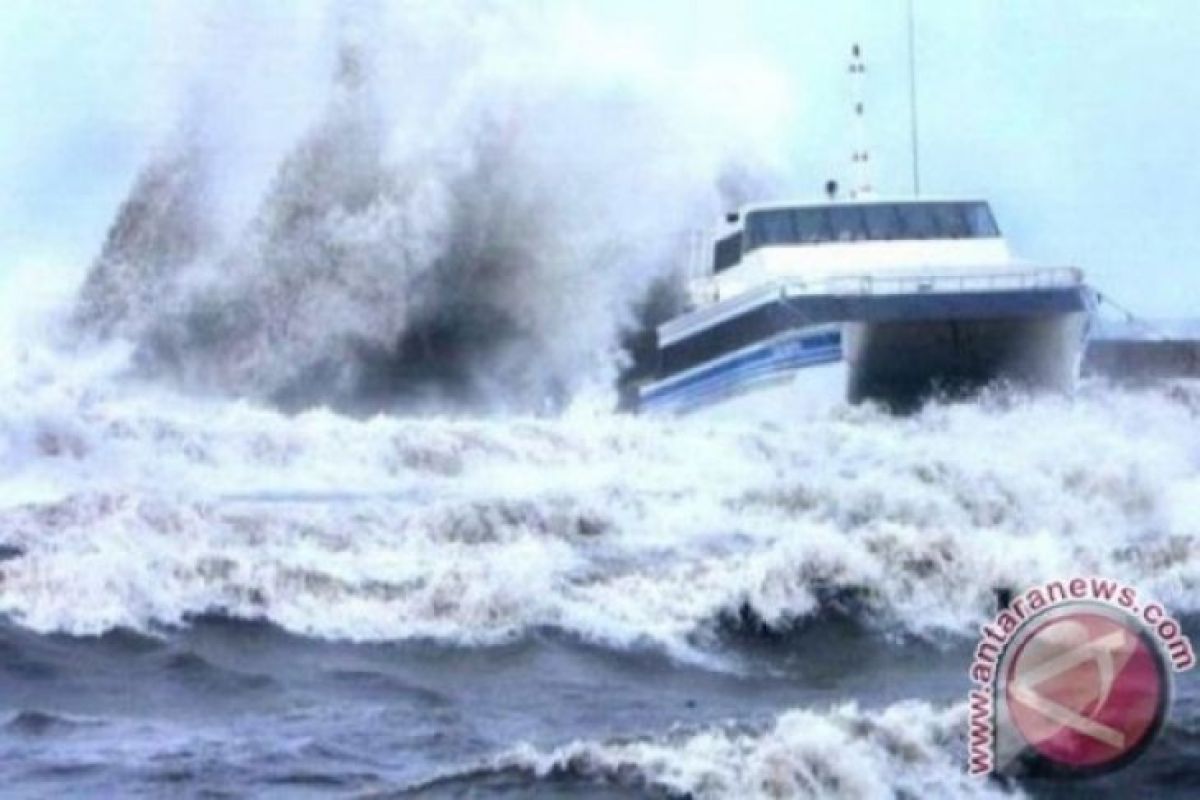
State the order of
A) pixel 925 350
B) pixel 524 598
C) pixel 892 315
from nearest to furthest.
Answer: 1. pixel 524 598
2. pixel 892 315
3. pixel 925 350

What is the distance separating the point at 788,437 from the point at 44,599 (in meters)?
13.4

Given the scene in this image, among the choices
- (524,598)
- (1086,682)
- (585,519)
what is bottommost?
(1086,682)

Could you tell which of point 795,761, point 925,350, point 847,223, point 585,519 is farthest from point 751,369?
point 795,761

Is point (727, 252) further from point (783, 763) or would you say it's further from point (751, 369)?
point (783, 763)

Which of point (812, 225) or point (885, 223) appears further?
point (812, 225)

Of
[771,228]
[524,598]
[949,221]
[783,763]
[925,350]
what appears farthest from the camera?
[771,228]

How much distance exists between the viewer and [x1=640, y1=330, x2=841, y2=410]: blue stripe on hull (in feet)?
89.8

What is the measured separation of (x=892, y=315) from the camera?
26.8 metres

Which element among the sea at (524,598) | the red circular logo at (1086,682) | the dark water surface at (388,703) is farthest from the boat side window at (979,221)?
the red circular logo at (1086,682)

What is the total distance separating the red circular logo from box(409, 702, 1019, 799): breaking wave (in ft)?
2.56

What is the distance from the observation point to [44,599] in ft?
41.8

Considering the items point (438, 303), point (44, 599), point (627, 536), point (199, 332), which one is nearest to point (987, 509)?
point (627, 536)

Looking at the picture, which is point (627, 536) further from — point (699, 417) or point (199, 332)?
point (199, 332)

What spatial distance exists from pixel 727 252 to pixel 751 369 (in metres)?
4.41
